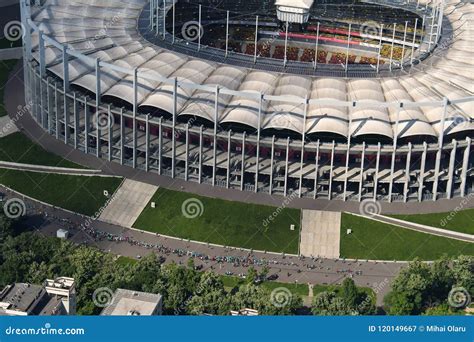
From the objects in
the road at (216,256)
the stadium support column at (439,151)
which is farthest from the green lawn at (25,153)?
the stadium support column at (439,151)

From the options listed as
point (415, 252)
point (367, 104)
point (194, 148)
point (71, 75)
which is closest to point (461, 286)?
point (415, 252)

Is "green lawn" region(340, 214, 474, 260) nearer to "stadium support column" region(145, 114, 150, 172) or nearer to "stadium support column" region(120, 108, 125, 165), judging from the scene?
"stadium support column" region(145, 114, 150, 172)

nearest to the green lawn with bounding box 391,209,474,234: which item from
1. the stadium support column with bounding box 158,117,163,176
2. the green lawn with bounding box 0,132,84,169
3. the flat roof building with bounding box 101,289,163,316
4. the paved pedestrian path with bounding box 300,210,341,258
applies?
the paved pedestrian path with bounding box 300,210,341,258

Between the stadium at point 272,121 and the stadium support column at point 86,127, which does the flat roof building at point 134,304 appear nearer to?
the stadium at point 272,121

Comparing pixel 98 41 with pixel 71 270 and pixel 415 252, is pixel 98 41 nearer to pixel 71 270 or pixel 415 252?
pixel 71 270

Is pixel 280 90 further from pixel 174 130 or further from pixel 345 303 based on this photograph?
pixel 345 303

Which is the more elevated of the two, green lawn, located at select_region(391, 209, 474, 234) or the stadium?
the stadium

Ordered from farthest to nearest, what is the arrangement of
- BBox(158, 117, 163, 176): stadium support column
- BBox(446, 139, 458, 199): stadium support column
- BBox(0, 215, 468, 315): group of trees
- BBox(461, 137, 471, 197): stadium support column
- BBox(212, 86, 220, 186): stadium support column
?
1. BBox(158, 117, 163, 176): stadium support column
2. BBox(461, 137, 471, 197): stadium support column
3. BBox(446, 139, 458, 199): stadium support column
4. BBox(212, 86, 220, 186): stadium support column
5. BBox(0, 215, 468, 315): group of trees
